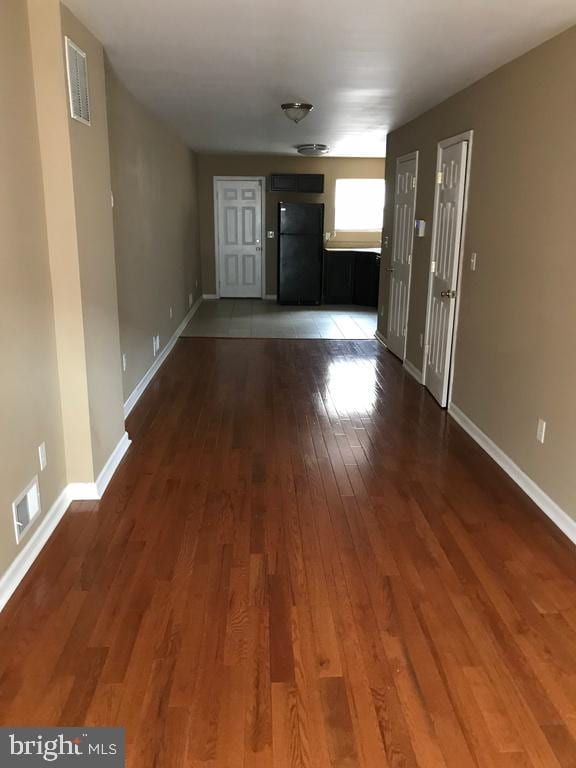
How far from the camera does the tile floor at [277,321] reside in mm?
7861

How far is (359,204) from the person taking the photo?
1037cm

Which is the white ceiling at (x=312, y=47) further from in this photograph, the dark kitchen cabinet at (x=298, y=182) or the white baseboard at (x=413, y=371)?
the dark kitchen cabinet at (x=298, y=182)

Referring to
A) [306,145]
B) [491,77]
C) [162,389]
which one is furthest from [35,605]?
[306,145]

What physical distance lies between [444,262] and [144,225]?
8.55 ft

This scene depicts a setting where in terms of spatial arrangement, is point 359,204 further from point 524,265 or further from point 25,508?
point 25,508

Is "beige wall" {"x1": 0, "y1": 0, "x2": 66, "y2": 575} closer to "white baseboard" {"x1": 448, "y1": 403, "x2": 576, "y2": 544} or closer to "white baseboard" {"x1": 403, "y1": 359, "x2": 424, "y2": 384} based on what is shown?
"white baseboard" {"x1": 448, "y1": 403, "x2": 576, "y2": 544}

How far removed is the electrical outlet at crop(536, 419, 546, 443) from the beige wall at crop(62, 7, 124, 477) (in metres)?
2.39

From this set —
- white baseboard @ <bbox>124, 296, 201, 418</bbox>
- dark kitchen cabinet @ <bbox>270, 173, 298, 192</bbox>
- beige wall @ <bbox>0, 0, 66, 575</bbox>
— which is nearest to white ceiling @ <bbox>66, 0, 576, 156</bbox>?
beige wall @ <bbox>0, 0, 66, 575</bbox>

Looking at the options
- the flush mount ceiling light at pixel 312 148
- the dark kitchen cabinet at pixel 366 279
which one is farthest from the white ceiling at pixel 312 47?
the dark kitchen cabinet at pixel 366 279

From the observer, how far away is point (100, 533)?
2.96m

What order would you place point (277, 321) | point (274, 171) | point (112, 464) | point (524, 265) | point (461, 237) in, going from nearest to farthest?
1. point (524, 265)
2. point (112, 464)
3. point (461, 237)
4. point (277, 321)
5. point (274, 171)

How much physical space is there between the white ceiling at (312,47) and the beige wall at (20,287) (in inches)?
19.5

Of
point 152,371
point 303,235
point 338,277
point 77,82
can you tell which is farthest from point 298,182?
point 77,82

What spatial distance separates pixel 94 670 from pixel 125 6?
271 cm
